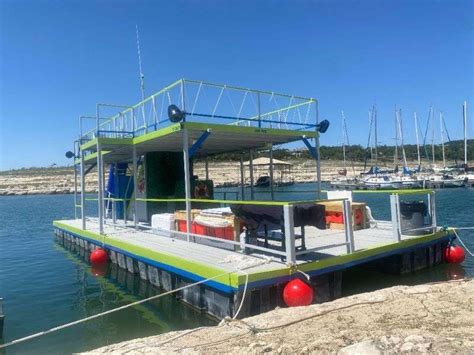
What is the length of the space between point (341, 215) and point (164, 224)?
199 inches

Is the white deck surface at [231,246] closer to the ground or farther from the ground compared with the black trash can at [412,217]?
closer to the ground

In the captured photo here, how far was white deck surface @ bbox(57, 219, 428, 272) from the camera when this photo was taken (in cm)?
833

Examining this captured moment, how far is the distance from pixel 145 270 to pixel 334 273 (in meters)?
5.00

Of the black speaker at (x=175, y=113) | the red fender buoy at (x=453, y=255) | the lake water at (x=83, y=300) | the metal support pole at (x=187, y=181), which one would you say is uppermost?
the black speaker at (x=175, y=113)

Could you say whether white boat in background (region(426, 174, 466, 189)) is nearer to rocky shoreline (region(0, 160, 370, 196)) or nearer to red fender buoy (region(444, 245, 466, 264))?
rocky shoreline (region(0, 160, 370, 196))

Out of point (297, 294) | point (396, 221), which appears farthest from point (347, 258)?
point (396, 221)

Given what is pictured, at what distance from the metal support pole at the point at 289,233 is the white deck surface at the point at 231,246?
0.24m

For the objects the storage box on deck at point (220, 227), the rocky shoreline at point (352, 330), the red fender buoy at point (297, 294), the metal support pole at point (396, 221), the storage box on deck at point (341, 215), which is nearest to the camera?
the rocky shoreline at point (352, 330)

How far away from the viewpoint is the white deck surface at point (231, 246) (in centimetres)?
833

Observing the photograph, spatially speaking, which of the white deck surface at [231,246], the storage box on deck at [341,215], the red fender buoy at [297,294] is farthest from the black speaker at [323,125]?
the red fender buoy at [297,294]

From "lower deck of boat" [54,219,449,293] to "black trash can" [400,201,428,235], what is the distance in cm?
25

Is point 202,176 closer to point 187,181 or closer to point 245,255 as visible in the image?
point 187,181

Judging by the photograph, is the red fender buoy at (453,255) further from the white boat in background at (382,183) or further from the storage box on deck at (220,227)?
the white boat in background at (382,183)

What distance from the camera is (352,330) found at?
17.0 feet
